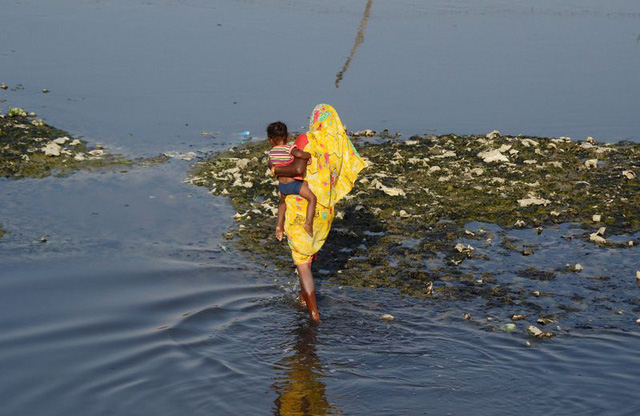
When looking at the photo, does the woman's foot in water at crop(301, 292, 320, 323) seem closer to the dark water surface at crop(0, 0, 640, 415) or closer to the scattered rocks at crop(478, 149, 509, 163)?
the dark water surface at crop(0, 0, 640, 415)

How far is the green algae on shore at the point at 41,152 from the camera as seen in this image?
43.3ft

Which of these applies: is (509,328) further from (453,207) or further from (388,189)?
(388,189)

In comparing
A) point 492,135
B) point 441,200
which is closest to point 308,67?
point 492,135

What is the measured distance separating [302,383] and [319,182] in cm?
194

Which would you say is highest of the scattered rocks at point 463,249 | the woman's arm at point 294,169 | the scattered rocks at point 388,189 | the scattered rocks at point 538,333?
the woman's arm at point 294,169

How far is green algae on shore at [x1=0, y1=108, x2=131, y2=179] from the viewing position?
43.3 feet

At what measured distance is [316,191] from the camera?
8.74 metres

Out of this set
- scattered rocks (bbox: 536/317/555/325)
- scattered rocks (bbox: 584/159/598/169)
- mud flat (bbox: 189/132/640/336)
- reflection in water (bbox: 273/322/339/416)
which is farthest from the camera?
scattered rocks (bbox: 584/159/598/169)

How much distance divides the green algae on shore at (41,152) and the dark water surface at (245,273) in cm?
38

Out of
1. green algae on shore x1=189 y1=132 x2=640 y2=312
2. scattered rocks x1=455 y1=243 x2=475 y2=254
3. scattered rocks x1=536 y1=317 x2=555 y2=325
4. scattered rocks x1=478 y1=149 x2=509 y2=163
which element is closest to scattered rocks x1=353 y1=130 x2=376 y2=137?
green algae on shore x1=189 y1=132 x2=640 y2=312

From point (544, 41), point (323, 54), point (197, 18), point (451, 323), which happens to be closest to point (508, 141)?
point (451, 323)

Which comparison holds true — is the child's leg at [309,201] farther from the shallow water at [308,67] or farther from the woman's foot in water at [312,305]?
the shallow water at [308,67]

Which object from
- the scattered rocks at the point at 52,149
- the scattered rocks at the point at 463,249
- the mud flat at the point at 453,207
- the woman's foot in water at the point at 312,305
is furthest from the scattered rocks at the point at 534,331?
the scattered rocks at the point at 52,149

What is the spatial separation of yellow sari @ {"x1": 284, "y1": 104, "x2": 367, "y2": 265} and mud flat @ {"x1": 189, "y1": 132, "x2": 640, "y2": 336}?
119 cm
